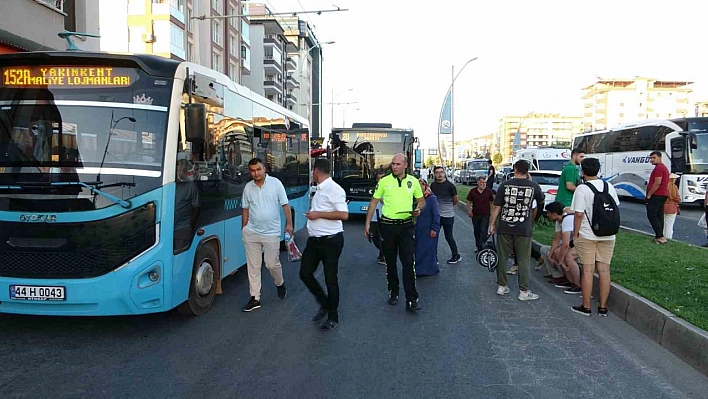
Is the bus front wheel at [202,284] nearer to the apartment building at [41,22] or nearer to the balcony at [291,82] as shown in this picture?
the apartment building at [41,22]

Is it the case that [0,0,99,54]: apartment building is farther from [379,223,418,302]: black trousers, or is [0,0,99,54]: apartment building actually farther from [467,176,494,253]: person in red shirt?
[467,176,494,253]: person in red shirt

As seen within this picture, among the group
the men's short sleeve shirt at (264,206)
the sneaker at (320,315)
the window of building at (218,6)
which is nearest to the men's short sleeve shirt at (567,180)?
the sneaker at (320,315)

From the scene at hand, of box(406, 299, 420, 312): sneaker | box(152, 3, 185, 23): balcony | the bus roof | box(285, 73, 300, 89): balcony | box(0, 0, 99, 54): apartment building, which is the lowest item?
box(406, 299, 420, 312): sneaker

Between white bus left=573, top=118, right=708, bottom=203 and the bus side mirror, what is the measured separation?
22.0 meters

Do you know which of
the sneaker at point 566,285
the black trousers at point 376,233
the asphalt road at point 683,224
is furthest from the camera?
the asphalt road at point 683,224

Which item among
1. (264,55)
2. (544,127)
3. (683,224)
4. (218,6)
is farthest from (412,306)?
(544,127)

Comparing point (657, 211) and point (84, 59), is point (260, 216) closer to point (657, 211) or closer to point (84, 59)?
point (84, 59)

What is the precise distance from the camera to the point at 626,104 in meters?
132

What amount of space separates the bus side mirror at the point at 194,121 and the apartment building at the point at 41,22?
8.98 metres

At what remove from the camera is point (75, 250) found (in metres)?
5.23

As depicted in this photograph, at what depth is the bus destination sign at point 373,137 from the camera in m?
17.7

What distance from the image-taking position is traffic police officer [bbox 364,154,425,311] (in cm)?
680

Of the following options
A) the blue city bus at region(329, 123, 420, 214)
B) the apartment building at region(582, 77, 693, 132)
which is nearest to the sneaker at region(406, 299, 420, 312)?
the blue city bus at region(329, 123, 420, 214)

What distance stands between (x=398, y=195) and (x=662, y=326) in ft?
10.3
